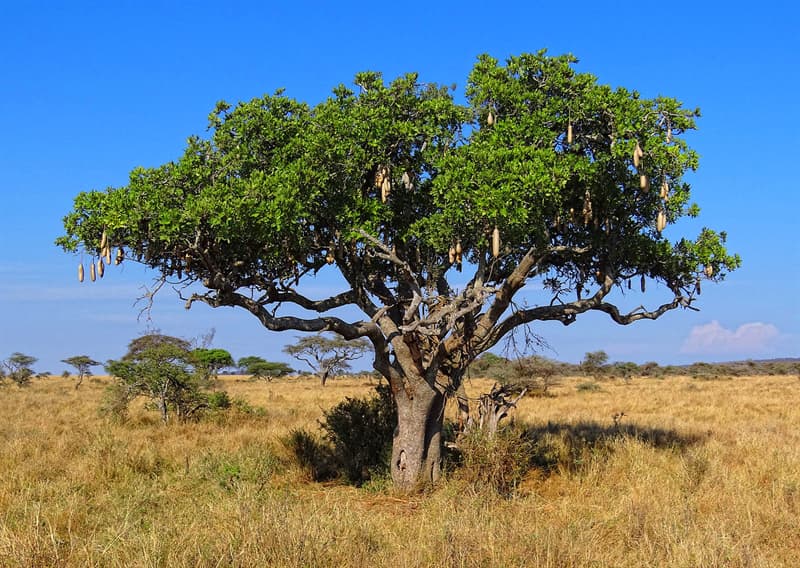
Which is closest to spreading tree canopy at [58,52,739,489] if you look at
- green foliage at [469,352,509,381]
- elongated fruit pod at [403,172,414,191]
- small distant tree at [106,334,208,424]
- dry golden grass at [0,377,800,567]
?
elongated fruit pod at [403,172,414,191]

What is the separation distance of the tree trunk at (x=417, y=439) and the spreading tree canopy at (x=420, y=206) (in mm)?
31

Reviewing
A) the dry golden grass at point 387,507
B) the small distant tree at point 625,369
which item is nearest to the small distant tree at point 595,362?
the small distant tree at point 625,369

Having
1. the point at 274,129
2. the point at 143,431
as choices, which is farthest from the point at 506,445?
the point at 143,431

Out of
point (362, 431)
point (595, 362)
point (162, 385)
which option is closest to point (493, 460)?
point (362, 431)

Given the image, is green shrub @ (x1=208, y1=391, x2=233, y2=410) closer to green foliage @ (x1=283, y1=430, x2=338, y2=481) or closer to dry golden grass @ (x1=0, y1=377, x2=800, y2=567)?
dry golden grass @ (x1=0, y1=377, x2=800, y2=567)

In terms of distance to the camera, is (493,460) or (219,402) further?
(219,402)

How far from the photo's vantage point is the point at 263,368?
69.1 m

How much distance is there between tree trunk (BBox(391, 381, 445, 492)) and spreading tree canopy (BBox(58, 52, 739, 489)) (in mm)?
31

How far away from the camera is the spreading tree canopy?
988 cm

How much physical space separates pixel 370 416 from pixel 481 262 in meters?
4.42

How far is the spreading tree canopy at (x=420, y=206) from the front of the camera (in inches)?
389

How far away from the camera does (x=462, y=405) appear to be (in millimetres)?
11812

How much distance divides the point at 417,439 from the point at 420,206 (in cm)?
382

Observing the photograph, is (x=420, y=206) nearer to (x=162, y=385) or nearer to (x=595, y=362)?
(x=162, y=385)
